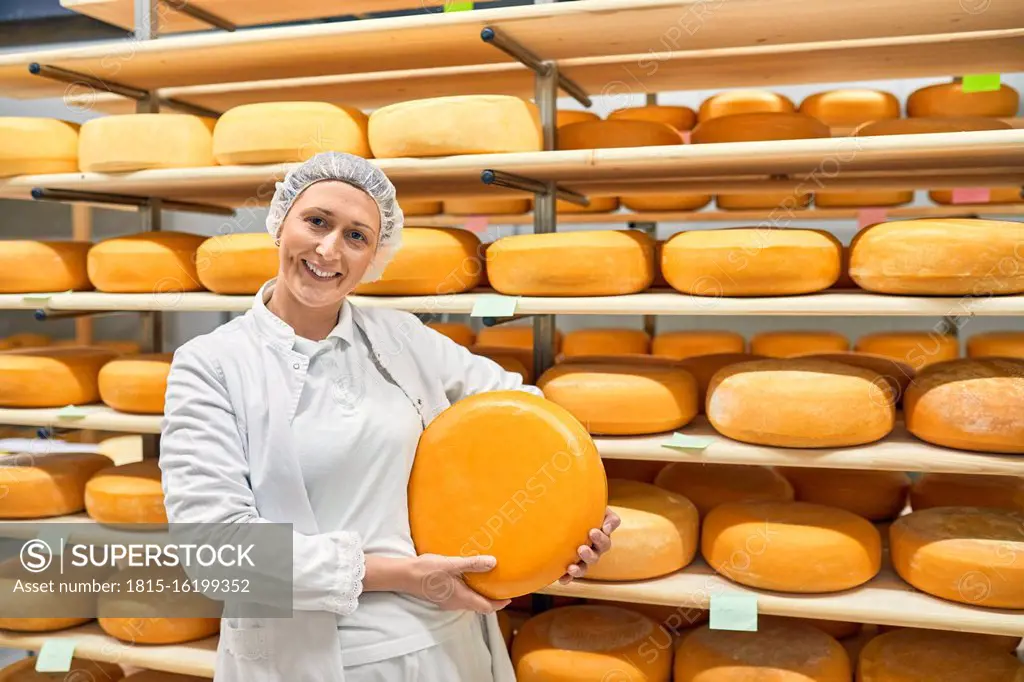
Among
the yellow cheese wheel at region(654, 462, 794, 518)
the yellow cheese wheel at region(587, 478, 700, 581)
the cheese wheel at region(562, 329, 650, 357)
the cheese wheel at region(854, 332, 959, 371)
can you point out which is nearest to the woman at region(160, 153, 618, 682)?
the yellow cheese wheel at region(587, 478, 700, 581)

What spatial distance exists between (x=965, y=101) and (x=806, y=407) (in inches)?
65.2

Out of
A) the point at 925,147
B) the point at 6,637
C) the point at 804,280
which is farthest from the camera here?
the point at 6,637

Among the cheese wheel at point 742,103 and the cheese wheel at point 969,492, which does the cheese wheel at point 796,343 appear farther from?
the cheese wheel at point 969,492

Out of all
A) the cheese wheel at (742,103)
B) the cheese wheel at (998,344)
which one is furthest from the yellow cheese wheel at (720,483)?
the cheese wheel at (742,103)

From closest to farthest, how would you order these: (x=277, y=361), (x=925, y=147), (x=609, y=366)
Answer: (x=277, y=361), (x=925, y=147), (x=609, y=366)

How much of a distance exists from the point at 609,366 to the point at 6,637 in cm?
181

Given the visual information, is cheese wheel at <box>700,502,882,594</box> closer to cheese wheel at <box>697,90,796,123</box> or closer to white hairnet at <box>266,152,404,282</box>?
white hairnet at <box>266,152,404,282</box>

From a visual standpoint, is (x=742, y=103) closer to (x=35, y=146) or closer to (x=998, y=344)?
(x=998, y=344)

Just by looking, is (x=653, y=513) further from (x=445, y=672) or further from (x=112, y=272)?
(x=112, y=272)

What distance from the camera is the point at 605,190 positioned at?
2.40 meters

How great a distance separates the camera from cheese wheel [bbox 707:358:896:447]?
5.77 ft

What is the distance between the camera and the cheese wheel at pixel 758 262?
177cm

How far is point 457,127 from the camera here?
1874mm

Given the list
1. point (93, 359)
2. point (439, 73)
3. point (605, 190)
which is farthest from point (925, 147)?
point (93, 359)
